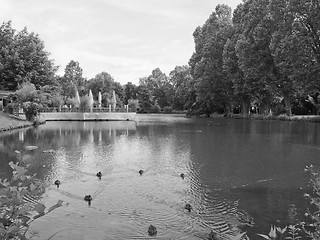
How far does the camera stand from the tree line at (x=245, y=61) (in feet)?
141

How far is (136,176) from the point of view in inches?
548

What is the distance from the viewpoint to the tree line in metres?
42.9

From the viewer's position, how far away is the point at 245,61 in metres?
52.3

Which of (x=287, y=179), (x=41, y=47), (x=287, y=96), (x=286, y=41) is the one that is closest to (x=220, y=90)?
(x=287, y=96)

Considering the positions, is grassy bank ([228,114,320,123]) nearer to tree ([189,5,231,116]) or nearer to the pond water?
tree ([189,5,231,116])

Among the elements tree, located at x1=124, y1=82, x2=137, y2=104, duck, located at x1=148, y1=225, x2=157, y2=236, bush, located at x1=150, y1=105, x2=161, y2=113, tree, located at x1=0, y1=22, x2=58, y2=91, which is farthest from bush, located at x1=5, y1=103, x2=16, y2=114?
tree, located at x1=124, y1=82, x2=137, y2=104

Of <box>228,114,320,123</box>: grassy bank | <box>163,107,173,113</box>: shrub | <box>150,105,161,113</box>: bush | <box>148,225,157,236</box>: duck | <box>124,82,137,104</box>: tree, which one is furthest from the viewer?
<box>124,82,137,104</box>: tree

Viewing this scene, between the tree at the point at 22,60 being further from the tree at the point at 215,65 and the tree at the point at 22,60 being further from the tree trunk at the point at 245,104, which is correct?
the tree trunk at the point at 245,104

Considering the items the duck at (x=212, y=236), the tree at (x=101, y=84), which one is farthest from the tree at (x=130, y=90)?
the duck at (x=212, y=236)

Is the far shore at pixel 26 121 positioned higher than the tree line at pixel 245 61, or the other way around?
the tree line at pixel 245 61

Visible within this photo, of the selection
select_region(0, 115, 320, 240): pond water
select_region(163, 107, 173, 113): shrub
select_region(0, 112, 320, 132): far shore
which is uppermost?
select_region(163, 107, 173, 113): shrub

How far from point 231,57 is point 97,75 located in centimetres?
5205

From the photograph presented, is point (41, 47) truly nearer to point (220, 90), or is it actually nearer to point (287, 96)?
point (220, 90)

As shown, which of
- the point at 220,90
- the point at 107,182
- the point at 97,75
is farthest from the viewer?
the point at 97,75
